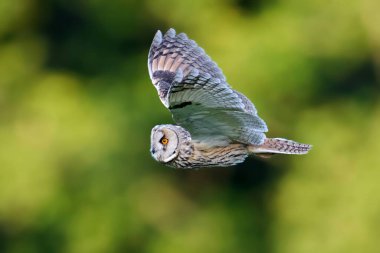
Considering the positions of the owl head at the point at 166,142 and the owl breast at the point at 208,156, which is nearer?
the owl head at the point at 166,142

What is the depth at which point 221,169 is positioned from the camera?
35.7 feet

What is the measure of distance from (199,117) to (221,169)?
612 centimetres

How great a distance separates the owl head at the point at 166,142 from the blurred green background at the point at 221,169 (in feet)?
14.7

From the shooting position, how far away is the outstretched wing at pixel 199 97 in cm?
447

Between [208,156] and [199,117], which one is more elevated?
[199,117]

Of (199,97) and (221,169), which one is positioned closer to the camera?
(199,97)

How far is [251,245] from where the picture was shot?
1077 cm

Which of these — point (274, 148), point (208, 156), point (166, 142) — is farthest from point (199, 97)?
point (274, 148)

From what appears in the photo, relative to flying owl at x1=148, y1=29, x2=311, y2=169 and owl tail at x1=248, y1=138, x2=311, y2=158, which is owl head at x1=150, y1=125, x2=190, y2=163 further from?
owl tail at x1=248, y1=138, x2=311, y2=158

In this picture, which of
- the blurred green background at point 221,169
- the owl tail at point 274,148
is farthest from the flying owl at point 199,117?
the blurred green background at point 221,169

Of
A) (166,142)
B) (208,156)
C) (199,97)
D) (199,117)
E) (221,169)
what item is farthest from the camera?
(221,169)

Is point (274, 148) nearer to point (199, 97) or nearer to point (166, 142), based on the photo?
point (166, 142)

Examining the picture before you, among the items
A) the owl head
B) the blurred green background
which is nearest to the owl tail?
the owl head

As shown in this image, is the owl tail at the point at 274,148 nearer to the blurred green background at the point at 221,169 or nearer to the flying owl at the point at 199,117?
the flying owl at the point at 199,117
